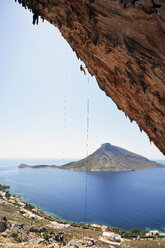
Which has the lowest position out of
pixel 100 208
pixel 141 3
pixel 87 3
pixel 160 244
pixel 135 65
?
pixel 100 208

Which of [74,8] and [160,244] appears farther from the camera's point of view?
[160,244]

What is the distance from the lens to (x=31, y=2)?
9.99 metres

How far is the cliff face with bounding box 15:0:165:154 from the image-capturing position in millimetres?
6961

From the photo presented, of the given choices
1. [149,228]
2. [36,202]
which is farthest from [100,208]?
[36,202]

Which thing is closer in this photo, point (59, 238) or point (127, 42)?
point (127, 42)

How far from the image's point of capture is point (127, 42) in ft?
24.4

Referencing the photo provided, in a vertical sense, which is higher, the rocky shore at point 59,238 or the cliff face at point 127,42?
the cliff face at point 127,42

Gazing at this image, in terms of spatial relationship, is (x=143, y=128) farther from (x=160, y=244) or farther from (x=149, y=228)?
(x=149, y=228)

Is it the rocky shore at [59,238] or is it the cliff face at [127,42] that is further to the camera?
the rocky shore at [59,238]

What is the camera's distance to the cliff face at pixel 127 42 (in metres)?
6.96

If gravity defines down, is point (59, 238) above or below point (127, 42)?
below

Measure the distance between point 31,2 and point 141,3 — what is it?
7763mm

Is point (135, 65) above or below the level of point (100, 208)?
above

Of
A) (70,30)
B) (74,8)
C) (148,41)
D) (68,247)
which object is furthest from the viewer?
(68,247)
